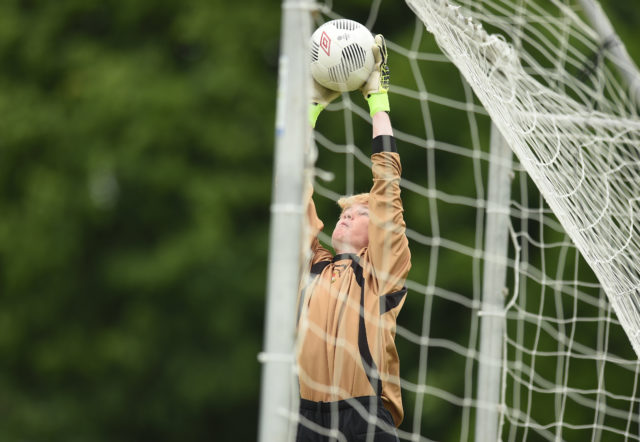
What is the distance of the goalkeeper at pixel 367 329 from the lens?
321 cm

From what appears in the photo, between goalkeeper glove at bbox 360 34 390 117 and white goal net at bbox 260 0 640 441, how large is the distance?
16cm

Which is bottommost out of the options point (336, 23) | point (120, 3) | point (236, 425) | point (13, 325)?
point (236, 425)

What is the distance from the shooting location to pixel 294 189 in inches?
103

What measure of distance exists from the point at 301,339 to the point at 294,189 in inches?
29.4

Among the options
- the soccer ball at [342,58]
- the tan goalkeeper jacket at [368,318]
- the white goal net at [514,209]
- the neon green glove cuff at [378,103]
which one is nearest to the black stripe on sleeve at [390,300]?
the tan goalkeeper jacket at [368,318]

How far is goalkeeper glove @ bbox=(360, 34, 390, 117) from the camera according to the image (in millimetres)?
3285

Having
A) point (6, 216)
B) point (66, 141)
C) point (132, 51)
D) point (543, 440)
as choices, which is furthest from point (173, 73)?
point (543, 440)

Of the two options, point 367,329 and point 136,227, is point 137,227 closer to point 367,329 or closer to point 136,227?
point 136,227

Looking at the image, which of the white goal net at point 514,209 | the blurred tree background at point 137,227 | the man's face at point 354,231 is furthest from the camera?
the blurred tree background at point 137,227

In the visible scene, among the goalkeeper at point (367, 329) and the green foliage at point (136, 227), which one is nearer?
the goalkeeper at point (367, 329)

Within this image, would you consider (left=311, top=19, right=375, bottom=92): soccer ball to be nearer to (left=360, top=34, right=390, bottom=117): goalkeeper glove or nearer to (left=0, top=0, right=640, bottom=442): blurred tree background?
(left=360, top=34, right=390, bottom=117): goalkeeper glove

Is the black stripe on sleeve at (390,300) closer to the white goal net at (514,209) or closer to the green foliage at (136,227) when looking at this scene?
the white goal net at (514,209)

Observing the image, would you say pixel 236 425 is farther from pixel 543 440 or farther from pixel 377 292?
pixel 377 292

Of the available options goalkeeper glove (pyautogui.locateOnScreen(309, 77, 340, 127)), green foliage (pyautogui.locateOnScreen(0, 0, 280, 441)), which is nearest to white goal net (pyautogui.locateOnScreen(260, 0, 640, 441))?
goalkeeper glove (pyautogui.locateOnScreen(309, 77, 340, 127))
